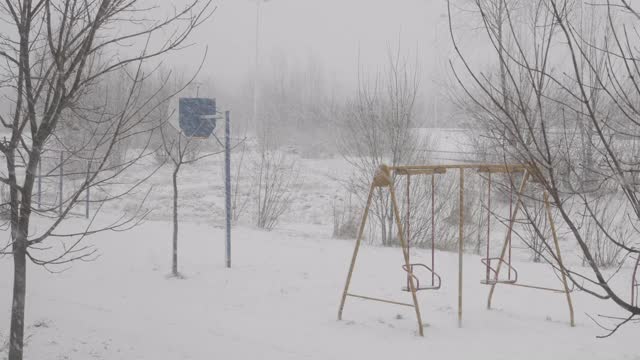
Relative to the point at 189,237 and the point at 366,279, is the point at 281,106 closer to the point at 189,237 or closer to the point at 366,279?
the point at 189,237

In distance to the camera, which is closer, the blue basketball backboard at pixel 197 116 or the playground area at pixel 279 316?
the playground area at pixel 279 316

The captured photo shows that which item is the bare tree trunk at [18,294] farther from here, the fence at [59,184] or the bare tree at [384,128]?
the bare tree at [384,128]

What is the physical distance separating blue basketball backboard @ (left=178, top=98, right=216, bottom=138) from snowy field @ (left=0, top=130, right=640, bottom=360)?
4.60 feet

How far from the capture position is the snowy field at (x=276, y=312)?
4.11 m

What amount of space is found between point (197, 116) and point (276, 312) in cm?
281

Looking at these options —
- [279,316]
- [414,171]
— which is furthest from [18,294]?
[414,171]

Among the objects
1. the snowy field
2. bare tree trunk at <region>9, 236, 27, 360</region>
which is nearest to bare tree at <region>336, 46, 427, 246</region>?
the snowy field

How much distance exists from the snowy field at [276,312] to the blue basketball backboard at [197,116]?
4.60ft

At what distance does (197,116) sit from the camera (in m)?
6.55

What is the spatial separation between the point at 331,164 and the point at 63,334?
22108 millimetres

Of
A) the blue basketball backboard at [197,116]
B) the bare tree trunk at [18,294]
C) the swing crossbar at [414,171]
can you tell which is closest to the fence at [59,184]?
the bare tree trunk at [18,294]

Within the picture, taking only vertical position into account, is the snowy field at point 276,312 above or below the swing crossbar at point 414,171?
below

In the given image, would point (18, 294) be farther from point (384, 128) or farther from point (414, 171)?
point (384, 128)

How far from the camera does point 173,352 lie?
12.9ft
